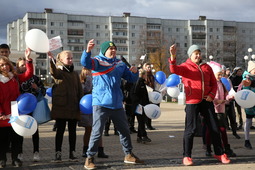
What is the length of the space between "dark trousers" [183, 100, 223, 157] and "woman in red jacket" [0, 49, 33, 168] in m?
2.85

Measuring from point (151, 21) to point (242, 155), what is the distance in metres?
98.4

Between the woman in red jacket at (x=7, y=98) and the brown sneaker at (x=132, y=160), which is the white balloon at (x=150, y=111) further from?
the woman in red jacket at (x=7, y=98)

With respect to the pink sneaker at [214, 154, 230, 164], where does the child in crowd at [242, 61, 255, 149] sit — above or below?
above

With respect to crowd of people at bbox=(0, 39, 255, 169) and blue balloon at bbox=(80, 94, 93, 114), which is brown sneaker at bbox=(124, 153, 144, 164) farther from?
blue balloon at bbox=(80, 94, 93, 114)

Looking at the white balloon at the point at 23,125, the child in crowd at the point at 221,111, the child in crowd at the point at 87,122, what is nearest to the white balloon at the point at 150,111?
the child in crowd at the point at 87,122

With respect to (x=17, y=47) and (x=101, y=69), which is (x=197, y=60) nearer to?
(x=101, y=69)

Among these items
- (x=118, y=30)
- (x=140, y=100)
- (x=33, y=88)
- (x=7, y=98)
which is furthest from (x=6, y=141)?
(x=118, y=30)

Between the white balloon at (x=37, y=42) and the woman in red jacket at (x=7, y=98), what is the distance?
132 mm

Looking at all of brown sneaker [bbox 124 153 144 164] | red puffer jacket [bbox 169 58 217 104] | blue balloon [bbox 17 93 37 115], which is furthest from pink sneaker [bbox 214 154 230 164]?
blue balloon [bbox 17 93 37 115]

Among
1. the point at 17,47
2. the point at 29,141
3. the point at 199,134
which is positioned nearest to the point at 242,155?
the point at 199,134

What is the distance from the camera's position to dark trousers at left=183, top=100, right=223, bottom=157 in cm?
645

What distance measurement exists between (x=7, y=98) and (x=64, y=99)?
0.97 meters

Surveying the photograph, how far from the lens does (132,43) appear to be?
103 m

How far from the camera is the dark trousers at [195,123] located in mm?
6445
